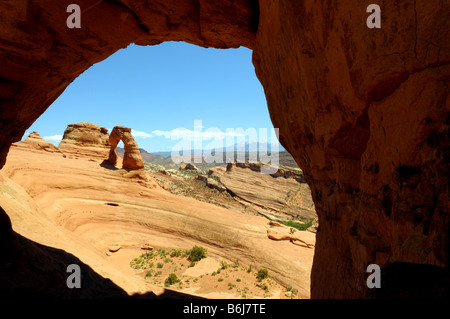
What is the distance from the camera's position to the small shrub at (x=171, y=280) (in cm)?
1364

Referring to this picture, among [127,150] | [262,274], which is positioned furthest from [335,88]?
[127,150]

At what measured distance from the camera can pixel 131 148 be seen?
85.7 feet

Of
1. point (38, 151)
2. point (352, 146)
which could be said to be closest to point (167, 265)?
point (352, 146)

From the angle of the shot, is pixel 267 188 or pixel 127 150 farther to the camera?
pixel 267 188

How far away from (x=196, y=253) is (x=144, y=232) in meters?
5.35

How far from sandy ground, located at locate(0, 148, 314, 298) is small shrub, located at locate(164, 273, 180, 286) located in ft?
1.45

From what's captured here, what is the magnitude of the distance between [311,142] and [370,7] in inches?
128

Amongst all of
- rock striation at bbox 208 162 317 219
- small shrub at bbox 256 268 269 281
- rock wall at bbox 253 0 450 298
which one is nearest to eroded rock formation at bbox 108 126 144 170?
small shrub at bbox 256 268 269 281

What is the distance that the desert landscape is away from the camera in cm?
1136

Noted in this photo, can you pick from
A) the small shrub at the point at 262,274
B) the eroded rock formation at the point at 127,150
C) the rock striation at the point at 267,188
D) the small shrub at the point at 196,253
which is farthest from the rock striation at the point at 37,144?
the rock striation at the point at 267,188

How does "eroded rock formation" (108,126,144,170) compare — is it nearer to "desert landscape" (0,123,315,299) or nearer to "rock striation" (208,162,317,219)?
"desert landscape" (0,123,315,299)

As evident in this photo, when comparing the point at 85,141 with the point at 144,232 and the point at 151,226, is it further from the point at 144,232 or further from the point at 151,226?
the point at 144,232

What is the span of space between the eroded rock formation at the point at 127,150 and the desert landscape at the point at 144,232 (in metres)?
0.13

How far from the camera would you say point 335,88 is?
183 inches
